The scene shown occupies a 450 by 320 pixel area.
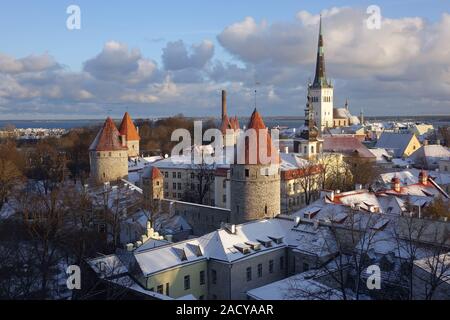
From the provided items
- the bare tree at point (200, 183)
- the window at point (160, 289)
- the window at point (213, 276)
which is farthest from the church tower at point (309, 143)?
the window at point (160, 289)

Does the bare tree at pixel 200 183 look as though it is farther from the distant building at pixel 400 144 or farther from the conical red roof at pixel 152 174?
the distant building at pixel 400 144

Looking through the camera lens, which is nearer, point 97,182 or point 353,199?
point 353,199

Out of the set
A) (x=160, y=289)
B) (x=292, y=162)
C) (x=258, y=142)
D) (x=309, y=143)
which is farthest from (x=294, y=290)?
(x=309, y=143)

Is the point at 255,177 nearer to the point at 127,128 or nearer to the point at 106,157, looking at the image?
the point at 106,157

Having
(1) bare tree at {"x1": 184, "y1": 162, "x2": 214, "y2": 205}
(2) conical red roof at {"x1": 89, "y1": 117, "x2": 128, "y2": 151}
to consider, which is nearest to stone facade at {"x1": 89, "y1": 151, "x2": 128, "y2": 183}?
(2) conical red roof at {"x1": 89, "y1": 117, "x2": 128, "y2": 151}
